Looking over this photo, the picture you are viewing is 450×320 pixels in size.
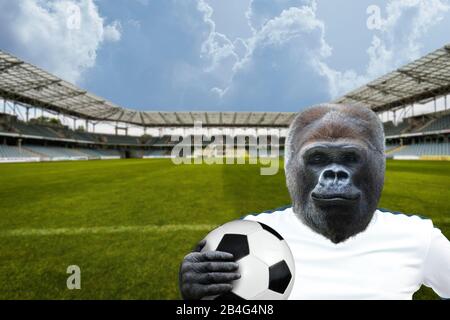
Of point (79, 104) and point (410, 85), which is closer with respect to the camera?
point (410, 85)

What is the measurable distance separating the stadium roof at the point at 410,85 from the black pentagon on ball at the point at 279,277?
101 feet

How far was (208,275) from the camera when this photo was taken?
1446 mm

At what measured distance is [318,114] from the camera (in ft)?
6.47

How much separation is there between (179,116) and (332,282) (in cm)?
5814

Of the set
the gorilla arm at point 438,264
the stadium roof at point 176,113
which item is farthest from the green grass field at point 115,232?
the stadium roof at point 176,113

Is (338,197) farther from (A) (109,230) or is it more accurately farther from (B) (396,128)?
(B) (396,128)

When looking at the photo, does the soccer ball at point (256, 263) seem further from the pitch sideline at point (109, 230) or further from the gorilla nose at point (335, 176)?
the pitch sideline at point (109, 230)

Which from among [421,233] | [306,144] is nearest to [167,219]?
[306,144]

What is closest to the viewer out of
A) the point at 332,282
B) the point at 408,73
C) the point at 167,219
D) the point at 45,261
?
the point at 332,282

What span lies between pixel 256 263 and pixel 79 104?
50.3 metres

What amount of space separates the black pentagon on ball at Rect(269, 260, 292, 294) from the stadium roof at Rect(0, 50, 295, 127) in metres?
32.3
